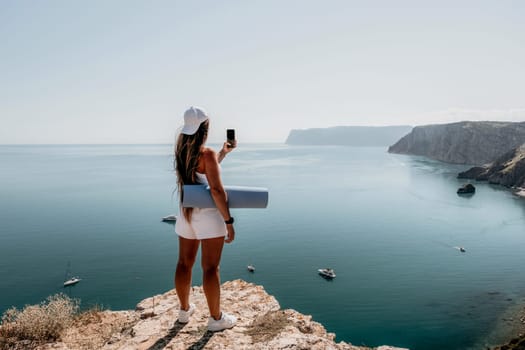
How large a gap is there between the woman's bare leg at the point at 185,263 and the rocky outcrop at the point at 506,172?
94.7 metres

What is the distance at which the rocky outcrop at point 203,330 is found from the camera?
4227 millimetres

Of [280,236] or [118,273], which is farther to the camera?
[280,236]

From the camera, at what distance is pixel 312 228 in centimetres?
4206

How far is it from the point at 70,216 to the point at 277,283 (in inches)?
1268

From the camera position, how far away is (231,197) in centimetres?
389

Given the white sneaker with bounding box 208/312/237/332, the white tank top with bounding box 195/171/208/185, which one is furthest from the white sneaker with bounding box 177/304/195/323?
the white tank top with bounding box 195/171/208/185

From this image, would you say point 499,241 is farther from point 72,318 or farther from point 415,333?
point 72,318

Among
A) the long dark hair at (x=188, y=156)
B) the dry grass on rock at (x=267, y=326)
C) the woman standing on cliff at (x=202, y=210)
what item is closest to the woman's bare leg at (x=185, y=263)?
the woman standing on cliff at (x=202, y=210)

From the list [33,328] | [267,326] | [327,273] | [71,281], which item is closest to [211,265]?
Result: [267,326]

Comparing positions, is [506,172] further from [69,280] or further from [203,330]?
[203,330]

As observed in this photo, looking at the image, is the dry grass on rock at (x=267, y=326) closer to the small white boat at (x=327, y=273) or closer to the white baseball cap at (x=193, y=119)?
the white baseball cap at (x=193, y=119)

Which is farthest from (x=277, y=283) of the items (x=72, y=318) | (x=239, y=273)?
(x=72, y=318)

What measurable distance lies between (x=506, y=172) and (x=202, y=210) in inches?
4011

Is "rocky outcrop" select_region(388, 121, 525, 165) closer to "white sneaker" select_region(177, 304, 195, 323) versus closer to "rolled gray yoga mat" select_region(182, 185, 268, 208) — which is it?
"rolled gray yoga mat" select_region(182, 185, 268, 208)
